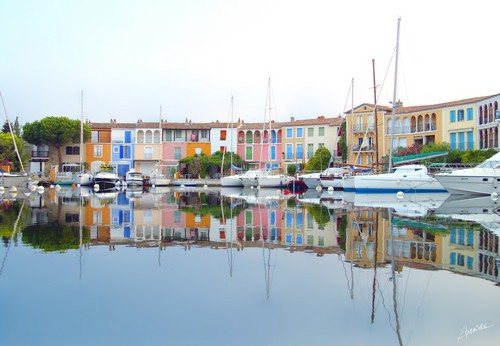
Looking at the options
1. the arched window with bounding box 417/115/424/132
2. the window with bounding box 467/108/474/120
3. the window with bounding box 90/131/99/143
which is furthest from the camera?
the window with bounding box 90/131/99/143

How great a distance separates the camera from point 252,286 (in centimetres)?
802

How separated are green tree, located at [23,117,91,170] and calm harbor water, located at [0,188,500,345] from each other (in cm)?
5785

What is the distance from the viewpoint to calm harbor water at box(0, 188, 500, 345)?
19.2 ft

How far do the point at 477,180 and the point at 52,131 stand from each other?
2213 inches

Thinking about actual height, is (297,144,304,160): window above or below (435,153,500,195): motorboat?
above

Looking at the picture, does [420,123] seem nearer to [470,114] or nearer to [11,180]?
[470,114]

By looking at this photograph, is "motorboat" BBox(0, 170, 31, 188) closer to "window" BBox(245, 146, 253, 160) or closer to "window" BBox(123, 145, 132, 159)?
"window" BBox(123, 145, 132, 159)

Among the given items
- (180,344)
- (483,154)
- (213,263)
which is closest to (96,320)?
(180,344)

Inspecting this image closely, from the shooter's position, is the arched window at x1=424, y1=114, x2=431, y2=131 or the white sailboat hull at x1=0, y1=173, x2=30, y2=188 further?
the arched window at x1=424, y1=114, x2=431, y2=131

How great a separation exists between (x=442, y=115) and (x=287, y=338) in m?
55.7

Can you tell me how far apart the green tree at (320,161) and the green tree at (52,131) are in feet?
107

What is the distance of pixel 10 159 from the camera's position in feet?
212

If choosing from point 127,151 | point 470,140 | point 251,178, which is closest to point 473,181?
point 470,140

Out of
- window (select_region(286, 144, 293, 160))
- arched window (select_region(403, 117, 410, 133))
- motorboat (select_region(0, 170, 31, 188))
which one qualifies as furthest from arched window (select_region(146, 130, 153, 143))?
arched window (select_region(403, 117, 410, 133))
